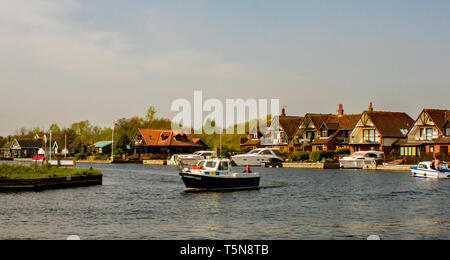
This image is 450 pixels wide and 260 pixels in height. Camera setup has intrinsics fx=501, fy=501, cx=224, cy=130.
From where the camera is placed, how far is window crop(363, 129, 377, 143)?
331 ft

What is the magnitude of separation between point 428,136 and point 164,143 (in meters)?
76.6

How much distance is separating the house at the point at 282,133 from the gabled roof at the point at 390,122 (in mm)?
21398

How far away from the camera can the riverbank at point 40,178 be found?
4438 cm

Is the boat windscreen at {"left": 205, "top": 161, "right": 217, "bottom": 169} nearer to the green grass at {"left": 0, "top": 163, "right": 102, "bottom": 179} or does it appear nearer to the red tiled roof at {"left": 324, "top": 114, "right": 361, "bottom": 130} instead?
the green grass at {"left": 0, "top": 163, "right": 102, "bottom": 179}

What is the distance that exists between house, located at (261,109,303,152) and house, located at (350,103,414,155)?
18513 millimetres

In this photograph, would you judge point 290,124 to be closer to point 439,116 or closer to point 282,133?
point 282,133

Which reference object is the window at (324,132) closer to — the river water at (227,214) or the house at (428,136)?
the house at (428,136)

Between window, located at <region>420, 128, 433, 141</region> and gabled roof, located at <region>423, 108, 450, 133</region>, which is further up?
gabled roof, located at <region>423, 108, 450, 133</region>

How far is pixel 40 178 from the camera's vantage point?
46.2 m


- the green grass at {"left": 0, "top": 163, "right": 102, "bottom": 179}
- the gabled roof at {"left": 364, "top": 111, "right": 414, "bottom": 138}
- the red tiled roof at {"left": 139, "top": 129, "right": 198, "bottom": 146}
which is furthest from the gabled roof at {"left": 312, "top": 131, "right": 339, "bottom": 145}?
the green grass at {"left": 0, "top": 163, "right": 102, "bottom": 179}

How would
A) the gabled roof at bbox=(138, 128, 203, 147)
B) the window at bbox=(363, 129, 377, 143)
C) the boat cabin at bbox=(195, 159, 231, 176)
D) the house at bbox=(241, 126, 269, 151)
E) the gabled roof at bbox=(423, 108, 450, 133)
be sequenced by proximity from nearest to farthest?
the boat cabin at bbox=(195, 159, 231, 176)
the gabled roof at bbox=(423, 108, 450, 133)
the window at bbox=(363, 129, 377, 143)
the house at bbox=(241, 126, 269, 151)
the gabled roof at bbox=(138, 128, 203, 147)

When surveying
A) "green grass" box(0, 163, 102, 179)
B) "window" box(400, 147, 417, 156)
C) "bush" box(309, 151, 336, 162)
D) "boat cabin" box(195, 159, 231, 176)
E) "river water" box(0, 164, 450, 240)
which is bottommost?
"river water" box(0, 164, 450, 240)
